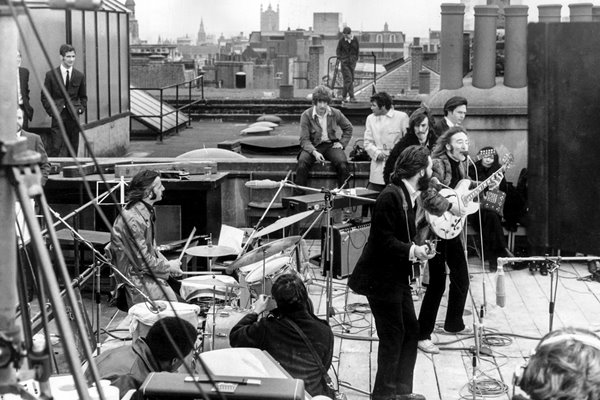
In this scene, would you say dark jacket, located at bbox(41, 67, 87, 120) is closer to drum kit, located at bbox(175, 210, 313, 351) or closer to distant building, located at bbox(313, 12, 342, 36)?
drum kit, located at bbox(175, 210, 313, 351)

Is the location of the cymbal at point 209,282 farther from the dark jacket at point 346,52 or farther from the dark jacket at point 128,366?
the dark jacket at point 346,52

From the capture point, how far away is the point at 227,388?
16.3 feet

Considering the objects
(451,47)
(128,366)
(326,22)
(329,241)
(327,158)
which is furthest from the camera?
(326,22)

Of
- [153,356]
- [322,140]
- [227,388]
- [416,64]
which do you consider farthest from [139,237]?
[416,64]

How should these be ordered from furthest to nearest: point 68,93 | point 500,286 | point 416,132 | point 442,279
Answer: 1. point 68,93
2. point 416,132
3. point 442,279
4. point 500,286

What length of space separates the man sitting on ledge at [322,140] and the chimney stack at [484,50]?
2.00 meters

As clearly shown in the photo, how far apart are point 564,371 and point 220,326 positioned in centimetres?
507

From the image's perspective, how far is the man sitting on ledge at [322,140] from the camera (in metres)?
14.1

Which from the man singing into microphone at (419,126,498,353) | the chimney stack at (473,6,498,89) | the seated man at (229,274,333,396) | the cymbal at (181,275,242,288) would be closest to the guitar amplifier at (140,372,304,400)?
the seated man at (229,274,333,396)

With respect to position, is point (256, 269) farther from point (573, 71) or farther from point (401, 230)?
point (573, 71)

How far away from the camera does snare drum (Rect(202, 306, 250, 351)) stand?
8.42 metres

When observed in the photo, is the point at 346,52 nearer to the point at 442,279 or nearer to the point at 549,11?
the point at 549,11

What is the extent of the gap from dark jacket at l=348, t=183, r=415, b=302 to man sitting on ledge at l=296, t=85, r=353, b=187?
19.2ft

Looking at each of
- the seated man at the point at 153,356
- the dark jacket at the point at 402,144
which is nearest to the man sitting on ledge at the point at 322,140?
the dark jacket at the point at 402,144
